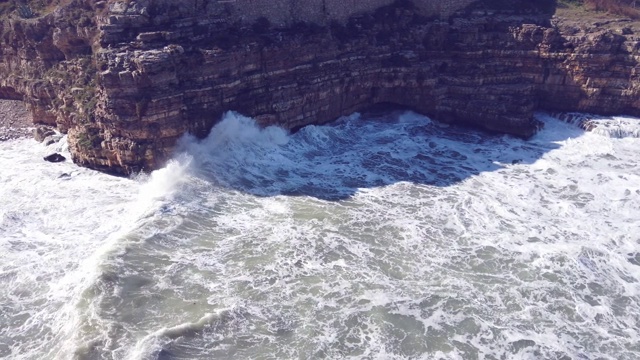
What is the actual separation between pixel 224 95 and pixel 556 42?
75.3ft

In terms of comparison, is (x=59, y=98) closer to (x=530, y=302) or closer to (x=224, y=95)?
Answer: (x=224, y=95)

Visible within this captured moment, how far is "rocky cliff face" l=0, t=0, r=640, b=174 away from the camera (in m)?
28.8

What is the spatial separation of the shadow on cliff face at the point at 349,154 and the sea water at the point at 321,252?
0.14 meters

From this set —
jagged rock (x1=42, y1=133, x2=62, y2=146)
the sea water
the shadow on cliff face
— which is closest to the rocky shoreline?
the sea water

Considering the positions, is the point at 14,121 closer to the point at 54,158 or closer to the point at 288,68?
the point at 54,158

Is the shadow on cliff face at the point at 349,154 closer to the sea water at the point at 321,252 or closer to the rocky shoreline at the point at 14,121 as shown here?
the sea water at the point at 321,252

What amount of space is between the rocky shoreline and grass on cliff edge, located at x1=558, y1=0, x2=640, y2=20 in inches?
1525

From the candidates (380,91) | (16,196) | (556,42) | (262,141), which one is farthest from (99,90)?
(556,42)

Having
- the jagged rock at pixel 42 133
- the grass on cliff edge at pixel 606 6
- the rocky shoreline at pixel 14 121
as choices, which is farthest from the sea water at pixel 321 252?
the grass on cliff edge at pixel 606 6

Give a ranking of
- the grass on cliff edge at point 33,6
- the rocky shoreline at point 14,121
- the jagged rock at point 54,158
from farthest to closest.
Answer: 1. the grass on cliff edge at point 33,6
2. the rocky shoreline at point 14,121
3. the jagged rock at point 54,158

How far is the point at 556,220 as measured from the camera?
26.4 metres

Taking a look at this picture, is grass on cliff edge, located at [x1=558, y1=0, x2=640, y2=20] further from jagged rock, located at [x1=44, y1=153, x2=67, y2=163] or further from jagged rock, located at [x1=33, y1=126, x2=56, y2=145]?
jagged rock, located at [x1=33, y1=126, x2=56, y2=145]

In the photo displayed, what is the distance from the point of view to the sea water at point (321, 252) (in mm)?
19047

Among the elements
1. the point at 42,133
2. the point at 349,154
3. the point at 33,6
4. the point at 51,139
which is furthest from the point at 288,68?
the point at 33,6
